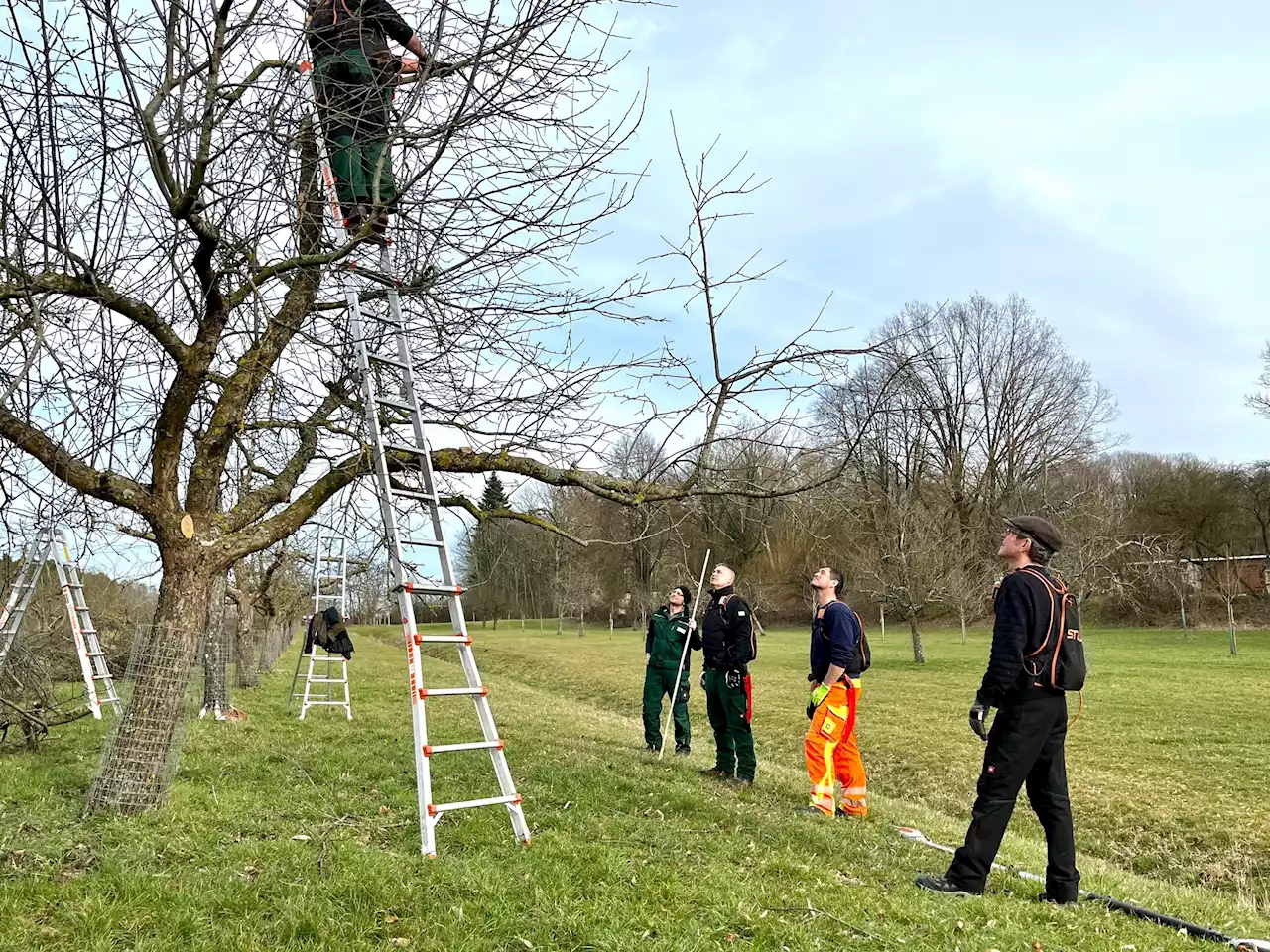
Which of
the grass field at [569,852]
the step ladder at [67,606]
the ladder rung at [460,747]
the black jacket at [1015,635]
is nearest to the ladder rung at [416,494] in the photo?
the ladder rung at [460,747]

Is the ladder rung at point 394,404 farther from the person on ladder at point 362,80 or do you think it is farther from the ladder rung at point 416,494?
the person on ladder at point 362,80

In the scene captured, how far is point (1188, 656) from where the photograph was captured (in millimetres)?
23891

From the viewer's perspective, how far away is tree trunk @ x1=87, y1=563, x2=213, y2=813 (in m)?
5.42

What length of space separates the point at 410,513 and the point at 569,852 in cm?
268

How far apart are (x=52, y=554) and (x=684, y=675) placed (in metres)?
7.75

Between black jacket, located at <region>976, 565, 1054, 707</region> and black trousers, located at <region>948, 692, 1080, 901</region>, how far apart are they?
0.11 meters

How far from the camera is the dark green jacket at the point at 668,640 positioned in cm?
991

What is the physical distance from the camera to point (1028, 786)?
16.1ft

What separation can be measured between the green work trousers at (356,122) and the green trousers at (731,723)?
17.4ft

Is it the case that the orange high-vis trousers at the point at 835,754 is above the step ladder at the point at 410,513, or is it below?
below

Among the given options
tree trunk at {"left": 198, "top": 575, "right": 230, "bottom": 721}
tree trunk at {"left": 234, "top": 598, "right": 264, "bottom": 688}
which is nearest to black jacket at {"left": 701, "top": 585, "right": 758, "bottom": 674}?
tree trunk at {"left": 198, "top": 575, "right": 230, "bottom": 721}

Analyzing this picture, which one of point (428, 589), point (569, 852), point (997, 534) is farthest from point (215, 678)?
point (997, 534)

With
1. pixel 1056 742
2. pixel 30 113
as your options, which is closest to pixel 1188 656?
pixel 1056 742

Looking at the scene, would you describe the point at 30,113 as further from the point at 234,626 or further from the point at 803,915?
the point at 234,626
